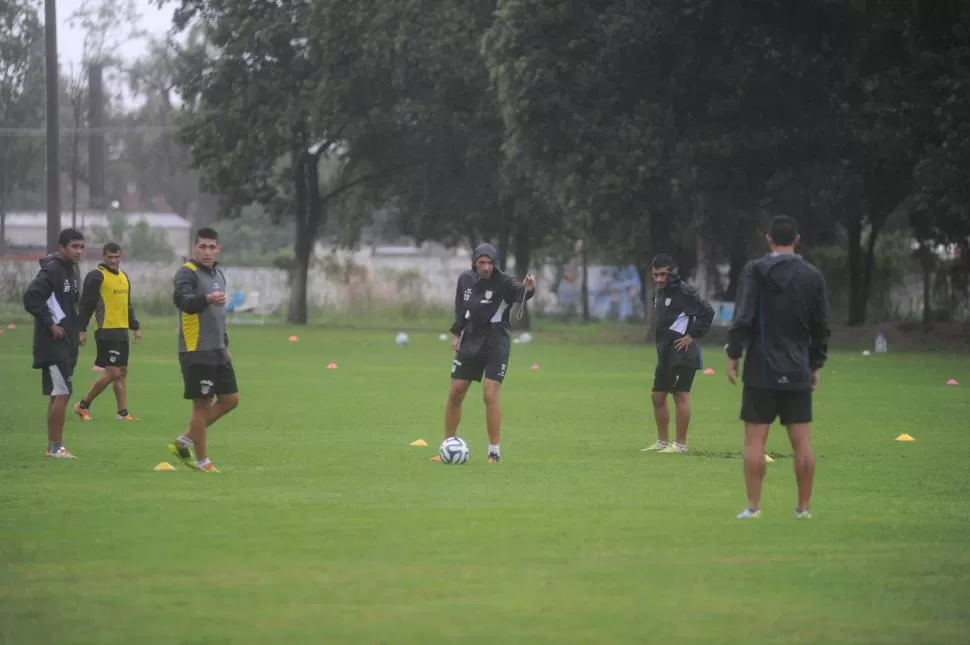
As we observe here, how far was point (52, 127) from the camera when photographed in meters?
30.6

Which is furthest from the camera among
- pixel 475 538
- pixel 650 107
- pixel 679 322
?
pixel 650 107

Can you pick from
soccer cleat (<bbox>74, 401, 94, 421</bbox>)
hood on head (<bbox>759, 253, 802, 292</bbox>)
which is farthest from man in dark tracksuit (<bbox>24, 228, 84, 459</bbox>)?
hood on head (<bbox>759, 253, 802, 292</bbox>)

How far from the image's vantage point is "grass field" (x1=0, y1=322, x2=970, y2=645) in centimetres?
826

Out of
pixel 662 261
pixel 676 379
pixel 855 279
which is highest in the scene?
pixel 662 261

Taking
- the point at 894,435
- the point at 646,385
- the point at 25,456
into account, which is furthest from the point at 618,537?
the point at 646,385

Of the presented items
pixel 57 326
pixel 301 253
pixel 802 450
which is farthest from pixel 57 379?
pixel 301 253

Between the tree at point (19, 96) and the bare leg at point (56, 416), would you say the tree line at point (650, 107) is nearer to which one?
the tree at point (19, 96)

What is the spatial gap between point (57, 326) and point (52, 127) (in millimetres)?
15360

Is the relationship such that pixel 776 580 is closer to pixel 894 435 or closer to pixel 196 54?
pixel 894 435

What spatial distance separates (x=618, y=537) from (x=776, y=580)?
1797 mm

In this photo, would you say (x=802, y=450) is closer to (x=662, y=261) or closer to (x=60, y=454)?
(x=662, y=261)

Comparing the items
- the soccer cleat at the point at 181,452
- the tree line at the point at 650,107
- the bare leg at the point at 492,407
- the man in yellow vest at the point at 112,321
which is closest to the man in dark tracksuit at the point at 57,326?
the soccer cleat at the point at 181,452

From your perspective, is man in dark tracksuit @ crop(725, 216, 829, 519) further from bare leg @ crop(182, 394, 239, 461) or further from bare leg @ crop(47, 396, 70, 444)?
bare leg @ crop(47, 396, 70, 444)

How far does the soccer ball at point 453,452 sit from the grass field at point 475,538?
160 mm
